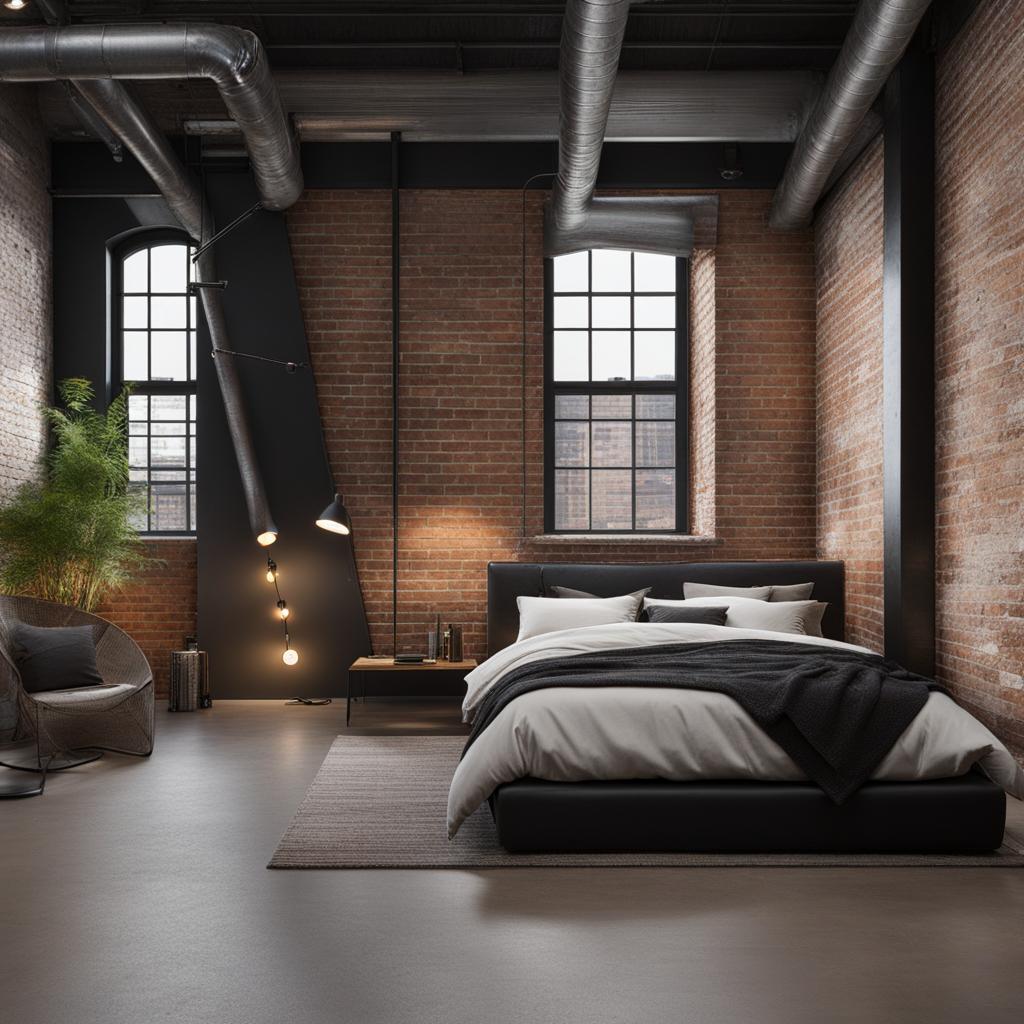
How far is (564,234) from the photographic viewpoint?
8141 mm

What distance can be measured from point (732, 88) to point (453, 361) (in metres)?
2.97

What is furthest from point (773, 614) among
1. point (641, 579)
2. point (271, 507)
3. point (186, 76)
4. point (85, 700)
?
point (186, 76)

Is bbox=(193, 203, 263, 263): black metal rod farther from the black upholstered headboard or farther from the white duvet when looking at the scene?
the white duvet

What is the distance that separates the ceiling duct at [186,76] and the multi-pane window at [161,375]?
809 millimetres

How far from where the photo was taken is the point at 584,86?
585 cm

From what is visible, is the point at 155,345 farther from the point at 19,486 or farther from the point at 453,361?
the point at 453,361

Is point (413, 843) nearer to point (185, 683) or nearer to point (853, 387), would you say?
point (185, 683)

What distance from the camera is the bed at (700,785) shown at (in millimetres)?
4051

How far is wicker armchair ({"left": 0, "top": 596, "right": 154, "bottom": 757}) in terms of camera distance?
555cm

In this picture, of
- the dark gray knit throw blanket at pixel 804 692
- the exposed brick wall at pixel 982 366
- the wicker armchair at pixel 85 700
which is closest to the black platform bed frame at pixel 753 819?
the dark gray knit throw blanket at pixel 804 692

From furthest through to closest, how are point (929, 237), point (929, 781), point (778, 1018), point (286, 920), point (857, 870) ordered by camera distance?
point (929, 237) → point (929, 781) → point (857, 870) → point (286, 920) → point (778, 1018)

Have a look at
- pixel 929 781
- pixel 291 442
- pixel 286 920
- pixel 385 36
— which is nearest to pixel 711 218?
pixel 385 36

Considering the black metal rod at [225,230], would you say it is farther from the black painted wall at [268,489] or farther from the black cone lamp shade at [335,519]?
the black cone lamp shade at [335,519]

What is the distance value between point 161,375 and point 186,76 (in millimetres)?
3291
